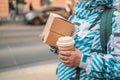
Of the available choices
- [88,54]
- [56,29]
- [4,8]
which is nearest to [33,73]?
[56,29]

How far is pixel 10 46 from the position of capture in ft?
38.4

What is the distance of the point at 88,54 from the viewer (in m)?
1.67

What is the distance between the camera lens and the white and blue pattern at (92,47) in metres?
1.60

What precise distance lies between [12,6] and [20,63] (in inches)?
646

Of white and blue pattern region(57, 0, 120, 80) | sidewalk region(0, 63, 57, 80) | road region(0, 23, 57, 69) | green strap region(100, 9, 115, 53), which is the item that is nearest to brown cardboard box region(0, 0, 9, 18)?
road region(0, 23, 57, 69)

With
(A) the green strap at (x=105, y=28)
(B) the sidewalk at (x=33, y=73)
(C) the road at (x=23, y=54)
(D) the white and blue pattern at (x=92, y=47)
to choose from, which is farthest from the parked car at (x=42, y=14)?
(A) the green strap at (x=105, y=28)

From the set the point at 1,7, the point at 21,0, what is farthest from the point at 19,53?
the point at 21,0

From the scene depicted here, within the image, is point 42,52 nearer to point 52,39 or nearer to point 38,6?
point 52,39

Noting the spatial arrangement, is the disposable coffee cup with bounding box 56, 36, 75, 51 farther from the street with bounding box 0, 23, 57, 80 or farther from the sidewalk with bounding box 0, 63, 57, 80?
the street with bounding box 0, 23, 57, 80

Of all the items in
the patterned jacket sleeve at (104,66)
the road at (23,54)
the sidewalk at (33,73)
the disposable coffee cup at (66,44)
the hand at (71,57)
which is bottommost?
the road at (23,54)

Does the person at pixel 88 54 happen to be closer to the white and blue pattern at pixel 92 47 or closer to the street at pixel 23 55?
the white and blue pattern at pixel 92 47

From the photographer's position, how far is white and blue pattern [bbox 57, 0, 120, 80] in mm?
1601

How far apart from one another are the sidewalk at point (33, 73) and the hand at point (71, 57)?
4856 millimetres

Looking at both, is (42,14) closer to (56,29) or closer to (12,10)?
(12,10)
